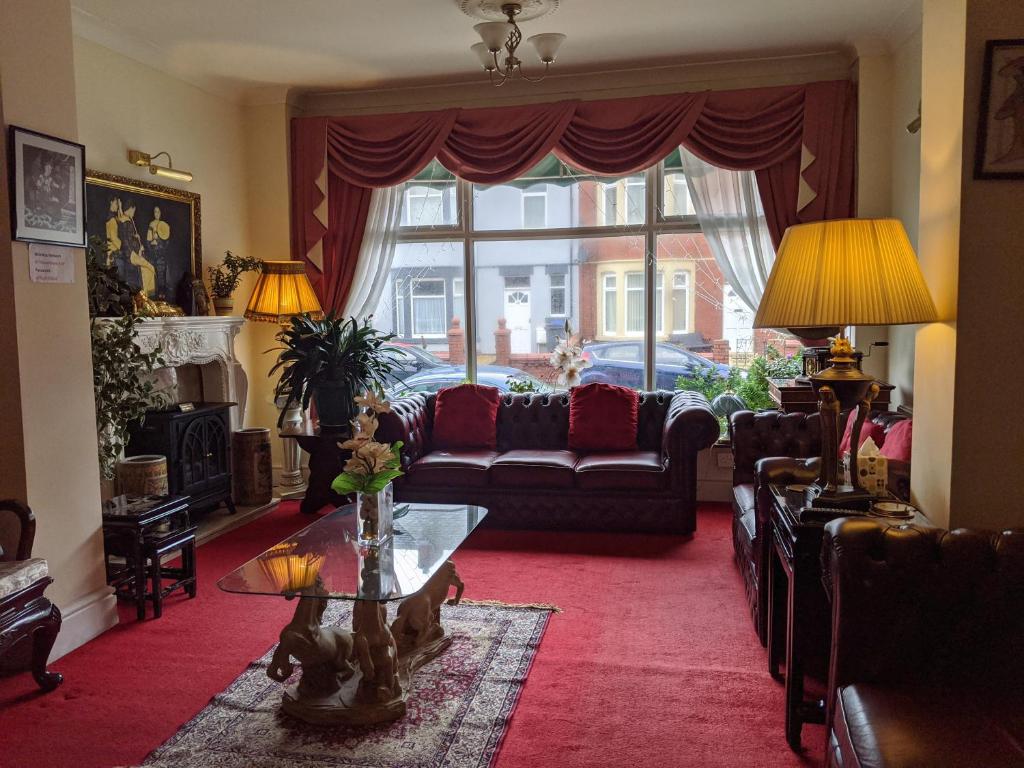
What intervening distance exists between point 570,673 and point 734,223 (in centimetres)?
348

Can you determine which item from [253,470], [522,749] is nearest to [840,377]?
[522,749]

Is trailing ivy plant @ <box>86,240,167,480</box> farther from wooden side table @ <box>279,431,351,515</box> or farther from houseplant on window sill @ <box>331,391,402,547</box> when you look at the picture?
houseplant on window sill @ <box>331,391,402,547</box>

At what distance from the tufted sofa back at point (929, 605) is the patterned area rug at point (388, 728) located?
47.1 inches

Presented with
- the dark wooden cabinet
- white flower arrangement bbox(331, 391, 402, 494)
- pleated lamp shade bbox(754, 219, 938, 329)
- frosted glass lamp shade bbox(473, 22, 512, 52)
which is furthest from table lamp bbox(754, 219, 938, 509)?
the dark wooden cabinet

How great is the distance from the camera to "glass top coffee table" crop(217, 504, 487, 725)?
2.69 m

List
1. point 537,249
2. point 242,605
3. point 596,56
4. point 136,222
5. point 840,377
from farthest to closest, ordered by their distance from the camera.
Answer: point 537,249 < point 596,56 < point 136,222 < point 242,605 < point 840,377

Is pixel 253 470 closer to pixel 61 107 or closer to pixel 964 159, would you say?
pixel 61 107

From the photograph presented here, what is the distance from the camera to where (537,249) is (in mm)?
5949

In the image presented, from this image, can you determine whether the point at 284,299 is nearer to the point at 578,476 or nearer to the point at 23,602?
the point at 578,476

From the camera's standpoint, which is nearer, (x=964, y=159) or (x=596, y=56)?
(x=964, y=159)

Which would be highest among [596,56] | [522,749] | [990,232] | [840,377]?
[596,56]

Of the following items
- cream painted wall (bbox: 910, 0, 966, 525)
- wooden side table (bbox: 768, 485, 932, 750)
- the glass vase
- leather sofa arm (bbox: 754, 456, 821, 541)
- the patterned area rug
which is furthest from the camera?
the glass vase

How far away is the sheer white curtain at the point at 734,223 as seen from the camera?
538cm

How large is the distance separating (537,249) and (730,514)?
233 cm
